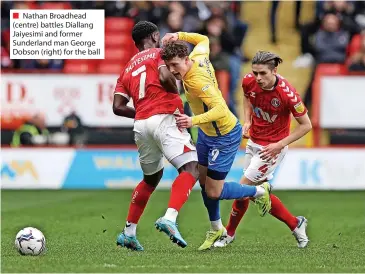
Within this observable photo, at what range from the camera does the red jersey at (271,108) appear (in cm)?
955

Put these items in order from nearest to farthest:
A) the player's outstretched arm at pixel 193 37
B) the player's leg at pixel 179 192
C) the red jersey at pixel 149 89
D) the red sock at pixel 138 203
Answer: the player's leg at pixel 179 192 < the red jersey at pixel 149 89 < the red sock at pixel 138 203 < the player's outstretched arm at pixel 193 37

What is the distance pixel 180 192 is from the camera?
8.96 meters

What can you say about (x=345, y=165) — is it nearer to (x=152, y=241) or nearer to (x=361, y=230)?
(x=361, y=230)

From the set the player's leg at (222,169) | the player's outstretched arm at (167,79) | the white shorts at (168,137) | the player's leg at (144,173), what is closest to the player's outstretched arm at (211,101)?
the player's outstretched arm at (167,79)

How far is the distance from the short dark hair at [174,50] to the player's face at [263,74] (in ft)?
3.03

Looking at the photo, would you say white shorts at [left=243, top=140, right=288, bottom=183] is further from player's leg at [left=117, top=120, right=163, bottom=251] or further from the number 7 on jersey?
the number 7 on jersey

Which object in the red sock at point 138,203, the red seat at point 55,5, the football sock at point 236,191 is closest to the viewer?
the football sock at point 236,191

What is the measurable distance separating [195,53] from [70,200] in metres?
6.94

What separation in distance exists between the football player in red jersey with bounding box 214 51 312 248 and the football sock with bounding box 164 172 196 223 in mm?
999

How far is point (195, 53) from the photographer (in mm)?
9352

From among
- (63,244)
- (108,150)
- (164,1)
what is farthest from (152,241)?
(164,1)

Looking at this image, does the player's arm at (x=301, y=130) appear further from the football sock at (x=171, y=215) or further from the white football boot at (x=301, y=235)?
the football sock at (x=171, y=215)

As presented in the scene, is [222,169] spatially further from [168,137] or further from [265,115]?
[265,115]

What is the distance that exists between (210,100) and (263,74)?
2.61 ft
